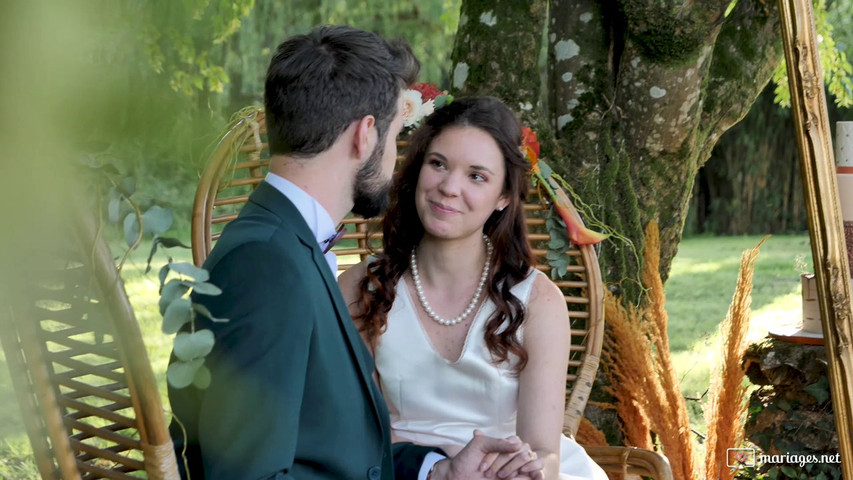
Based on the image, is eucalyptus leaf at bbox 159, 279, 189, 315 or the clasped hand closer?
eucalyptus leaf at bbox 159, 279, 189, 315

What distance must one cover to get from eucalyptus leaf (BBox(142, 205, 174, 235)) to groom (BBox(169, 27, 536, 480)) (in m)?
0.36

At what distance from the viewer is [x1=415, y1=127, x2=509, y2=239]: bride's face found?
82.2 inches

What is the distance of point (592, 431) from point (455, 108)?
1.11 m

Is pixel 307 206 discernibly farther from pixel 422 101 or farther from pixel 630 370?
pixel 630 370

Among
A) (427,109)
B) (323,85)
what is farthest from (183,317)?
(427,109)

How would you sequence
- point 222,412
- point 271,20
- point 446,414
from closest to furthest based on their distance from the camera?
1. point 222,412
2. point 446,414
3. point 271,20

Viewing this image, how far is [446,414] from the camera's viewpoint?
2150 millimetres

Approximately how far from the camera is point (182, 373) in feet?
2.92

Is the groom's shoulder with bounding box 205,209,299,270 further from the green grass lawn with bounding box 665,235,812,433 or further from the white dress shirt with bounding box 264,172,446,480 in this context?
the green grass lawn with bounding box 665,235,812,433

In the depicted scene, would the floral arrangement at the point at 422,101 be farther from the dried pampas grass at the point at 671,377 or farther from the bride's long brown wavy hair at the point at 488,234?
the dried pampas grass at the point at 671,377

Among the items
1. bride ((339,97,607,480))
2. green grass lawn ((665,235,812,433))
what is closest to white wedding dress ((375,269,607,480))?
bride ((339,97,607,480))

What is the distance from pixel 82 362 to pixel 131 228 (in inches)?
7.9

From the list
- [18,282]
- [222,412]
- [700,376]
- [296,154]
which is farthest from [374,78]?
[700,376]

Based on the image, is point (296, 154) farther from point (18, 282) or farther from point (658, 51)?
point (658, 51)
